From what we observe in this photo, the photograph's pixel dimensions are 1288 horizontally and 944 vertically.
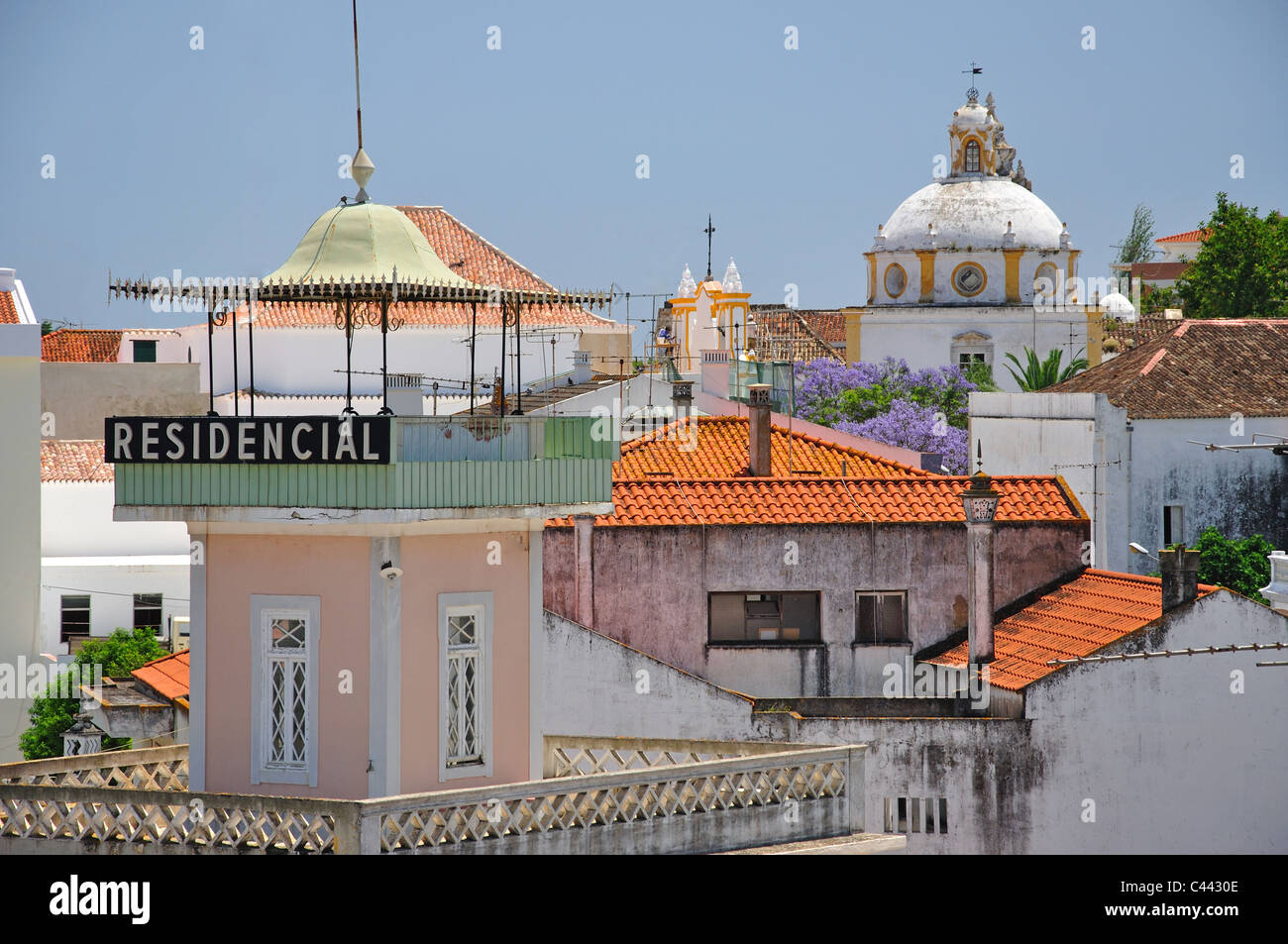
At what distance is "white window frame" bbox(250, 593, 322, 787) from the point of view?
1650cm

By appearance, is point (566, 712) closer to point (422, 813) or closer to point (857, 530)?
point (857, 530)

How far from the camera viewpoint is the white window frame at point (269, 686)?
1650 centimetres

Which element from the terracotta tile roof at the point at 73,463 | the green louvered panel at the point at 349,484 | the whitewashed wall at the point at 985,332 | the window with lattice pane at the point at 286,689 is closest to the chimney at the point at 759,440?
the terracotta tile roof at the point at 73,463

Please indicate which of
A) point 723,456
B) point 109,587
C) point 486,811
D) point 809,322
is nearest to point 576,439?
point 486,811

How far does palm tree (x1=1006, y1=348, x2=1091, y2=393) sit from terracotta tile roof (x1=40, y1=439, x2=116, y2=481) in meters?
33.7

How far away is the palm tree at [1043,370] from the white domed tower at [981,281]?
1.58 metres

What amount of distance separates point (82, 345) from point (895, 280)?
30670 millimetres

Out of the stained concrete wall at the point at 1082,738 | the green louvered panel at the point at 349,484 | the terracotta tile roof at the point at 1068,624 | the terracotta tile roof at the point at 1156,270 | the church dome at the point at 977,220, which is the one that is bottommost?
the stained concrete wall at the point at 1082,738

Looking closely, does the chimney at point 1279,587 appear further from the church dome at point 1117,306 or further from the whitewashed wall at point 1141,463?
the church dome at point 1117,306

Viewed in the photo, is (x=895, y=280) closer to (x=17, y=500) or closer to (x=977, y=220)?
(x=977, y=220)

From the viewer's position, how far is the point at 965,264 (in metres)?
73.7

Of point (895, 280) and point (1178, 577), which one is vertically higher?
point (895, 280)

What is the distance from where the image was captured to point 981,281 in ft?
241
